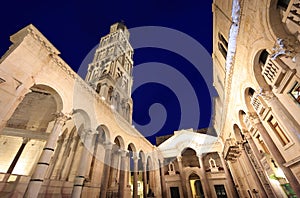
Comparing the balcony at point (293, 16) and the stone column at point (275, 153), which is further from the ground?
the balcony at point (293, 16)

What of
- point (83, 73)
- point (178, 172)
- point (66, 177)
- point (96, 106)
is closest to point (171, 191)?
point (178, 172)

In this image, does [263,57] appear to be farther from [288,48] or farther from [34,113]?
[34,113]

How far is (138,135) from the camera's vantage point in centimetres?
1584

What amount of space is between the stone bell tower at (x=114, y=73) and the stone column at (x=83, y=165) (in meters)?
9.64

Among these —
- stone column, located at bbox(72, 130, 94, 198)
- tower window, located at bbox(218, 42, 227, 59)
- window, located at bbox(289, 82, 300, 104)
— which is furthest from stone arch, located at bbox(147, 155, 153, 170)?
window, located at bbox(289, 82, 300, 104)

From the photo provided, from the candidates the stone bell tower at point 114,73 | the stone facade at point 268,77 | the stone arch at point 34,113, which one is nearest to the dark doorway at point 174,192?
the stone bell tower at point 114,73

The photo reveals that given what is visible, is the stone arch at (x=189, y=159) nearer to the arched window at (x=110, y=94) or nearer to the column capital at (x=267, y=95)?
the arched window at (x=110, y=94)

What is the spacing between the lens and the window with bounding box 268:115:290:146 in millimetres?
5938

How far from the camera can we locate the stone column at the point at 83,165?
26.0 ft

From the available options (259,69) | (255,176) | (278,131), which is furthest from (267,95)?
(255,176)

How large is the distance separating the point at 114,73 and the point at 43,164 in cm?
1906

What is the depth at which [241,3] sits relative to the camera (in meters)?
5.47

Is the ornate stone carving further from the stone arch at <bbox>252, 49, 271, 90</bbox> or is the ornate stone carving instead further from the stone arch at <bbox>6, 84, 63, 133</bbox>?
the stone arch at <bbox>6, 84, 63, 133</bbox>

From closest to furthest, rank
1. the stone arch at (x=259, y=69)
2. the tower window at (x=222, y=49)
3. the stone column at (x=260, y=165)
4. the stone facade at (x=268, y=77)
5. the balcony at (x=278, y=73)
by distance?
the stone facade at (x=268, y=77), the balcony at (x=278, y=73), the stone arch at (x=259, y=69), the stone column at (x=260, y=165), the tower window at (x=222, y=49)
